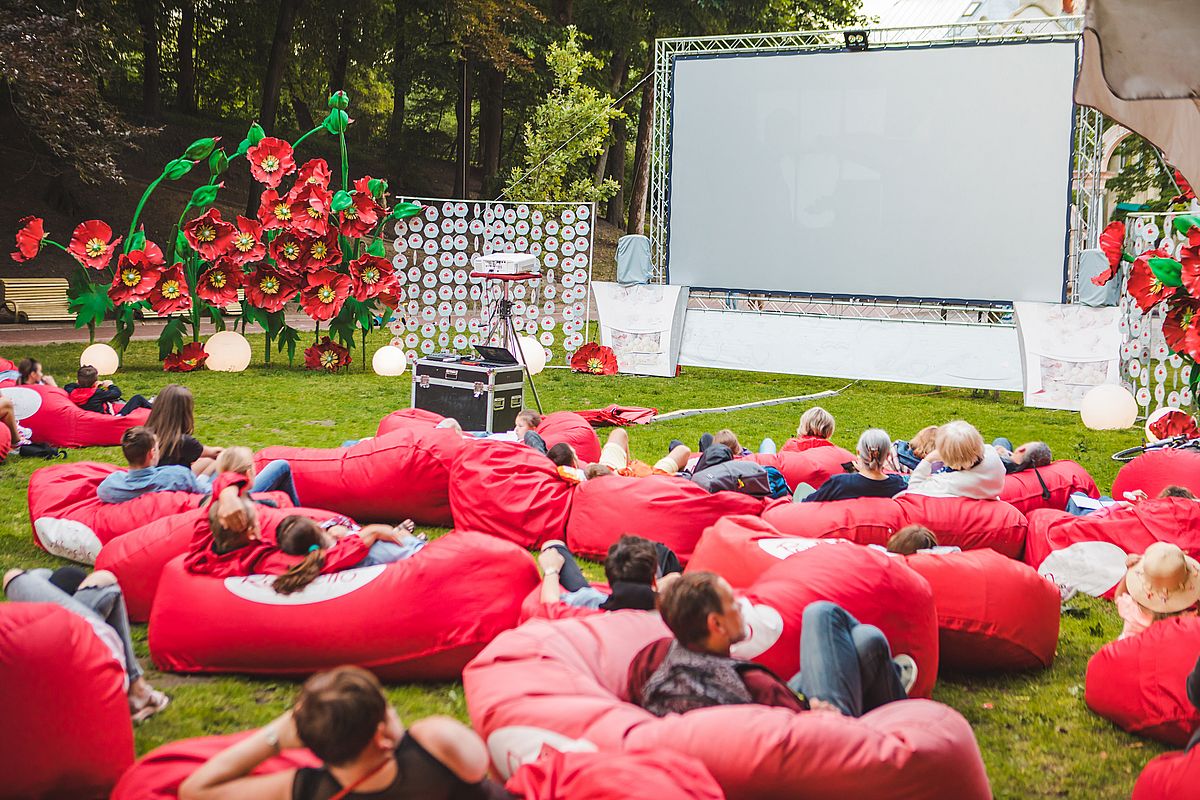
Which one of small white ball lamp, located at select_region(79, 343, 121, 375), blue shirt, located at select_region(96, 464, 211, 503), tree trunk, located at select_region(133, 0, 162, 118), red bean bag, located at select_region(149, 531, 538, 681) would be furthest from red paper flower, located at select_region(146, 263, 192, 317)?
tree trunk, located at select_region(133, 0, 162, 118)

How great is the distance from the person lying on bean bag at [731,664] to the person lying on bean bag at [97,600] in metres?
1.60

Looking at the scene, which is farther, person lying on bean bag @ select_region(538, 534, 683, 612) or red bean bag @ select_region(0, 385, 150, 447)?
red bean bag @ select_region(0, 385, 150, 447)

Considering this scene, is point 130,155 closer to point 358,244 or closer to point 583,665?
point 358,244

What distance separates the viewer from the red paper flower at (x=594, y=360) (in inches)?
488

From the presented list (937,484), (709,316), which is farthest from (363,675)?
(709,316)

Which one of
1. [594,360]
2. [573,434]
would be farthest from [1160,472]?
[594,360]

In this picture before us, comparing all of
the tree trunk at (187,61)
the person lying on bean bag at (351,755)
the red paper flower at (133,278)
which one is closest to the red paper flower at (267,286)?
the red paper flower at (133,278)

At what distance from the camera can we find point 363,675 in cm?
209

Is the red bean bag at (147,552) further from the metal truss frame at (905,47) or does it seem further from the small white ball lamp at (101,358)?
the metal truss frame at (905,47)

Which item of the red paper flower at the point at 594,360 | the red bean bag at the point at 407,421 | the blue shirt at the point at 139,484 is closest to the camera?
the blue shirt at the point at 139,484

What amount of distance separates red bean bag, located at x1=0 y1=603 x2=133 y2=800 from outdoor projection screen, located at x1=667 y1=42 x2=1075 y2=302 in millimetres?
10777

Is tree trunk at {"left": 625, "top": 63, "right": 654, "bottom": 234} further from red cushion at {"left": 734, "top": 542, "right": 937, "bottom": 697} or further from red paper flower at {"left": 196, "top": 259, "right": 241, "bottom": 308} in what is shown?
red cushion at {"left": 734, "top": 542, "right": 937, "bottom": 697}

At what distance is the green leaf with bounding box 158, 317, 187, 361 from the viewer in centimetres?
1110

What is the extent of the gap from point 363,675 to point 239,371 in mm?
9882
